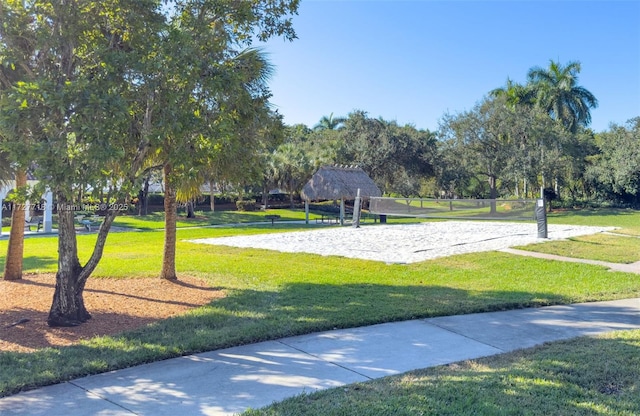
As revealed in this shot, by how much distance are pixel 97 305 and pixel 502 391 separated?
639 centimetres

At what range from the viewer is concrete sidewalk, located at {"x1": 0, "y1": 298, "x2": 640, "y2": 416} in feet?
13.3

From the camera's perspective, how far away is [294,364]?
5.07m

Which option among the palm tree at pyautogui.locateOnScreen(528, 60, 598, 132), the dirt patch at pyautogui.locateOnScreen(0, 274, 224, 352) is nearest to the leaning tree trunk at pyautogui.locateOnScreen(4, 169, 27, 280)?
the dirt patch at pyautogui.locateOnScreen(0, 274, 224, 352)

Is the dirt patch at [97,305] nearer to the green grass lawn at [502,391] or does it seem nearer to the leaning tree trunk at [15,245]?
the leaning tree trunk at [15,245]

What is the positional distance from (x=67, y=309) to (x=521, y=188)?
46.7m

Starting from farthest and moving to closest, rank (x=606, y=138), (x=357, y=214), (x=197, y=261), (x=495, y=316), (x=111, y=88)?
1. (x=606, y=138)
2. (x=357, y=214)
3. (x=197, y=261)
4. (x=495, y=316)
5. (x=111, y=88)

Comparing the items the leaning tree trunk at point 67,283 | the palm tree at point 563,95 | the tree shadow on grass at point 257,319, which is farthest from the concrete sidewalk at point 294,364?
the palm tree at point 563,95

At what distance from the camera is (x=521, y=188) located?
47.1 meters

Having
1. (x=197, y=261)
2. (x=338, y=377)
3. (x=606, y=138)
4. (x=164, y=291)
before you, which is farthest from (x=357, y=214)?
(x=606, y=138)

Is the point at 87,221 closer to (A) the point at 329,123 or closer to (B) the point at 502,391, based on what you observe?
(B) the point at 502,391

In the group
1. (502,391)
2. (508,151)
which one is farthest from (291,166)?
(502,391)

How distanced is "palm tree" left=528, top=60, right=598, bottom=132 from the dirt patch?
42.4m

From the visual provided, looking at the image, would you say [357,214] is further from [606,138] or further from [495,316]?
[606,138]

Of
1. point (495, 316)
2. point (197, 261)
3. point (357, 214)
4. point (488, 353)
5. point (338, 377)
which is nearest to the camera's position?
point (338, 377)
